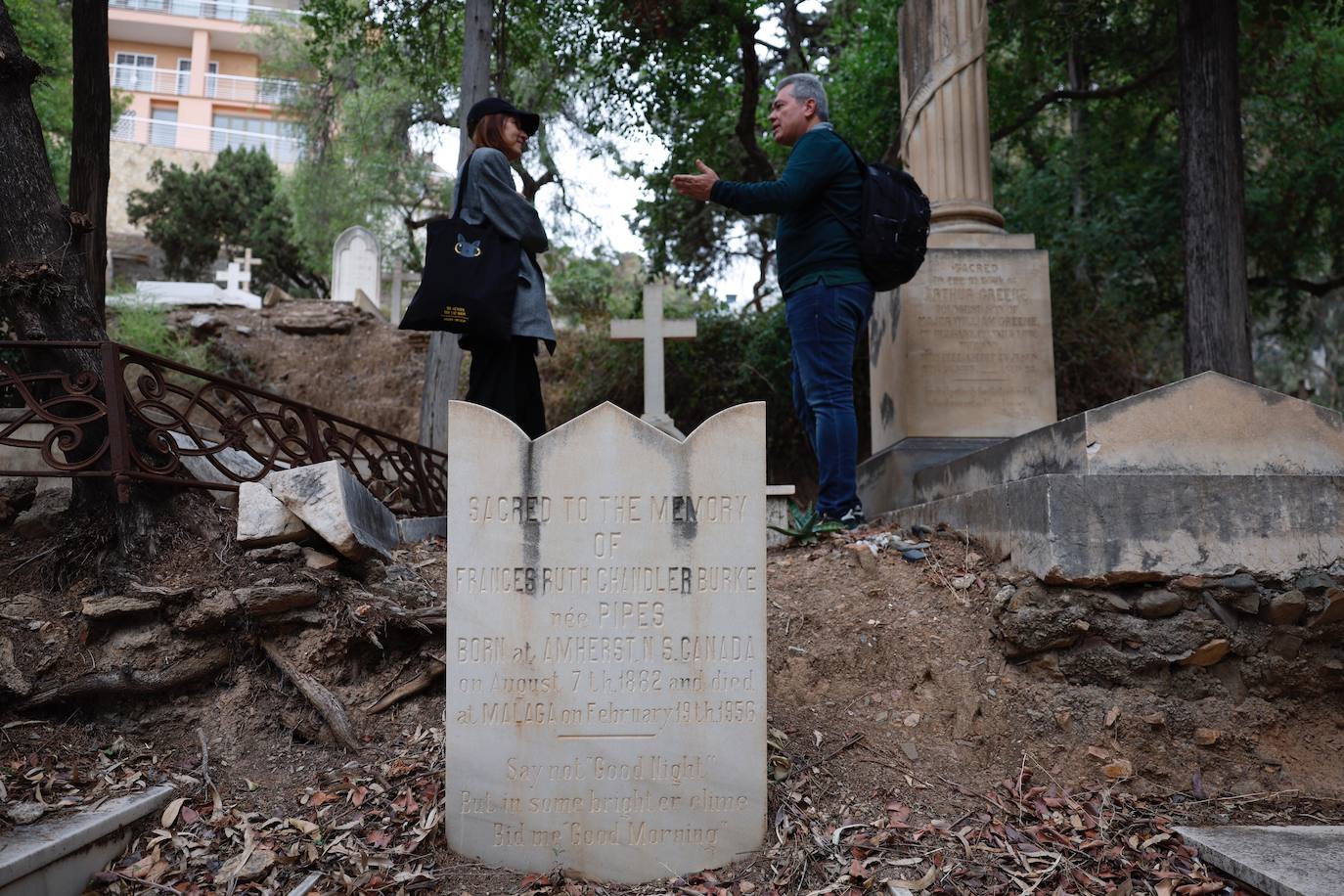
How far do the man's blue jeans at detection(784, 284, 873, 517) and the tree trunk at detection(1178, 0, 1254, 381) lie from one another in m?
4.68

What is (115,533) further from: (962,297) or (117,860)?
(962,297)

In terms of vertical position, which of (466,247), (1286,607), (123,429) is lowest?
(1286,607)

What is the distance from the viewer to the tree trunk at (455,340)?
8734 mm

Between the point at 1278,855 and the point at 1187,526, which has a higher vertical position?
the point at 1187,526

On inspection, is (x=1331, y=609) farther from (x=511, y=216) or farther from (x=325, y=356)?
(x=325, y=356)

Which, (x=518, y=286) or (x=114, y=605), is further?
(x=518, y=286)

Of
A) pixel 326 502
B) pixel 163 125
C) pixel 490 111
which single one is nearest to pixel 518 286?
pixel 490 111

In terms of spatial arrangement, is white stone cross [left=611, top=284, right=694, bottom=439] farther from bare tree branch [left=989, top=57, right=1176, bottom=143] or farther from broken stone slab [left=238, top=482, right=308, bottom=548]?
bare tree branch [left=989, top=57, right=1176, bottom=143]

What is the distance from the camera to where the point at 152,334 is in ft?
39.0

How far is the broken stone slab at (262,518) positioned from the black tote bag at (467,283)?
91cm

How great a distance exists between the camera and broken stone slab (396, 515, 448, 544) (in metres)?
5.19

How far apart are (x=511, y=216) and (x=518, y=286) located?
0.30m

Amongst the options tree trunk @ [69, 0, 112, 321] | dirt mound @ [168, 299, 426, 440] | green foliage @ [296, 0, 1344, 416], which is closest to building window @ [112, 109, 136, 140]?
dirt mound @ [168, 299, 426, 440]

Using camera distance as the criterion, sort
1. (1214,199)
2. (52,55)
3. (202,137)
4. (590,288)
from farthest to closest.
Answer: (202,137) → (590,288) → (52,55) → (1214,199)
